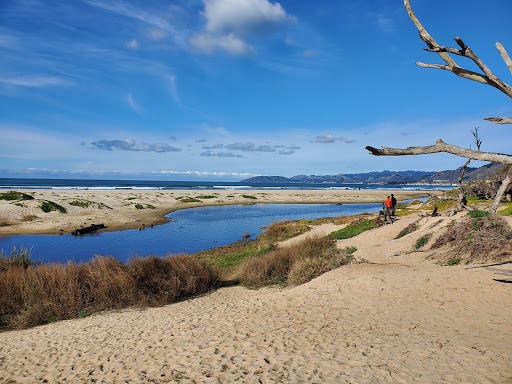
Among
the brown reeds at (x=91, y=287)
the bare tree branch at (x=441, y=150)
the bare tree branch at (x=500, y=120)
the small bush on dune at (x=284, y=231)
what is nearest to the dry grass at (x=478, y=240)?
the bare tree branch at (x=500, y=120)

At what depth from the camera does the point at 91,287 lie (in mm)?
11609

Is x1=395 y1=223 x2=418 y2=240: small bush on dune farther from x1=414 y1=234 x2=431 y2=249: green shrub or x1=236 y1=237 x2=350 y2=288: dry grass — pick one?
x1=236 y1=237 x2=350 y2=288: dry grass

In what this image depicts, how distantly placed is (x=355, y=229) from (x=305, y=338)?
1761 centimetres

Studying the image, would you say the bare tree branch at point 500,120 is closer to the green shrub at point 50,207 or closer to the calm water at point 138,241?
the calm water at point 138,241

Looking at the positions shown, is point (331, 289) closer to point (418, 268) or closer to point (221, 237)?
point (418, 268)

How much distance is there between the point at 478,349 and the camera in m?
6.43

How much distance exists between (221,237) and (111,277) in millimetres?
15359

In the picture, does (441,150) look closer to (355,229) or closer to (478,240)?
(478,240)

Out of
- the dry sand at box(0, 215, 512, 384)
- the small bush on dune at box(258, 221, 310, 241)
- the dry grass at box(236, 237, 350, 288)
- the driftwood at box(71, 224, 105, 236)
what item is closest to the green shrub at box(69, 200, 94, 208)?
the driftwood at box(71, 224, 105, 236)

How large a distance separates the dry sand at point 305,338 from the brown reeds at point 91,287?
0.75 m

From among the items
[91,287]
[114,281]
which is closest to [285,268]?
[114,281]

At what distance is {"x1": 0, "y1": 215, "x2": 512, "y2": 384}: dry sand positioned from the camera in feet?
→ 19.7

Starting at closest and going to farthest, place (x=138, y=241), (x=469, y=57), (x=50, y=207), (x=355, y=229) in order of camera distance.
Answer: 1. (x=469, y=57)
2. (x=355, y=229)
3. (x=138, y=241)
4. (x=50, y=207)

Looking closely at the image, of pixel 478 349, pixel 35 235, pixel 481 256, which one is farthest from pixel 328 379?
pixel 35 235
